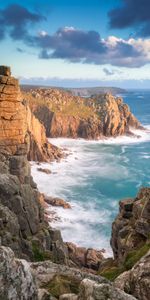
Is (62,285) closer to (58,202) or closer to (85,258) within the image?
(85,258)

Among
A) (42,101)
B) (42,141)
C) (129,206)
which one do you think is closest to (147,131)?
(42,101)

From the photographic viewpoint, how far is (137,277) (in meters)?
16.7

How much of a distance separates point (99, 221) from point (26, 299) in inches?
2406

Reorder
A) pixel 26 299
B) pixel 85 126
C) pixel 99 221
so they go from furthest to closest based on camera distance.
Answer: pixel 85 126, pixel 99 221, pixel 26 299

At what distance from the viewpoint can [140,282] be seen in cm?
1628

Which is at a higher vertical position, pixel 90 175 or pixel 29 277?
pixel 29 277

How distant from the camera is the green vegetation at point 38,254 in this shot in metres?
34.6

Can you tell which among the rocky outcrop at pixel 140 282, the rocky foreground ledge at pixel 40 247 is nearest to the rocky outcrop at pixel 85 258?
the rocky foreground ledge at pixel 40 247

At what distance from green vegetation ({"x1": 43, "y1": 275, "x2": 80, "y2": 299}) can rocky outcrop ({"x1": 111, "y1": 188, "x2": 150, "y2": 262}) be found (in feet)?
30.0

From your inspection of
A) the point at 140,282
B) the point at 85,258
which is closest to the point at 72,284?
the point at 140,282

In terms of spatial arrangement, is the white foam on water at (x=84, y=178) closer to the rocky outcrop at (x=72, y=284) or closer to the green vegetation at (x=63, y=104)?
the green vegetation at (x=63, y=104)

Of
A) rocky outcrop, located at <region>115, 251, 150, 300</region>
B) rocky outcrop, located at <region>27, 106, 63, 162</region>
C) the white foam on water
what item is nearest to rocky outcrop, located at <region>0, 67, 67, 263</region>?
rocky outcrop, located at <region>115, 251, 150, 300</region>

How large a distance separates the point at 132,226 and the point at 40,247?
949cm

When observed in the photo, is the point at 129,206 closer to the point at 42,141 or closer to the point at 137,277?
the point at 137,277
